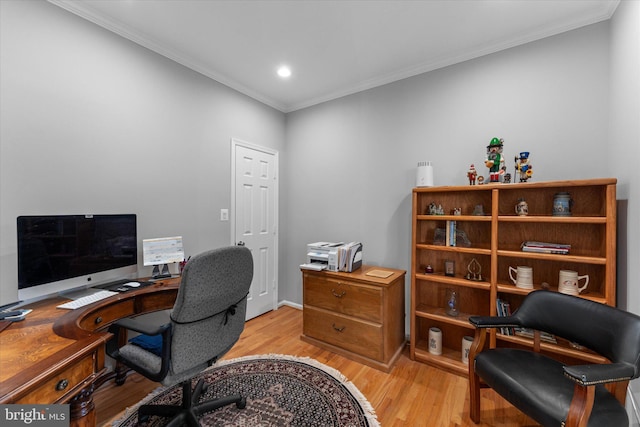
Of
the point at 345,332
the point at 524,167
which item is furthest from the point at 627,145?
the point at 345,332

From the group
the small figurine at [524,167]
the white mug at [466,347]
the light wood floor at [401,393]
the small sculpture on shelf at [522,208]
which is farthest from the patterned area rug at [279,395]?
the small figurine at [524,167]

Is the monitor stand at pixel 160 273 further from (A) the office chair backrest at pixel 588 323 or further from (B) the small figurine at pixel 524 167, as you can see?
(B) the small figurine at pixel 524 167

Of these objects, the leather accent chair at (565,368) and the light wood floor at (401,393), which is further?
the light wood floor at (401,393)

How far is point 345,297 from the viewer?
7.97 feet

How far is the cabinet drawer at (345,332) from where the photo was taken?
226 centimetres

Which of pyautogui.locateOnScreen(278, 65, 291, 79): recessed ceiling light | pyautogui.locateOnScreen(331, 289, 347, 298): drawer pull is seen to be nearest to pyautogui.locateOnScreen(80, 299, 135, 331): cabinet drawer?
pyautogui.locateOnScreen(331, 289, 347, 298): drawer pull

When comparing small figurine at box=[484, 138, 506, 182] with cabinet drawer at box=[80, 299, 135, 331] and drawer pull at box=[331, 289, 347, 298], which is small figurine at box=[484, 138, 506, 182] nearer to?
drawer pull at box=[331, 289, 347, 298]

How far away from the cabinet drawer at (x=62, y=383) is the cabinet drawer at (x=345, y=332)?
1.82 meters

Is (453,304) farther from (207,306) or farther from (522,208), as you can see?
(207,306)

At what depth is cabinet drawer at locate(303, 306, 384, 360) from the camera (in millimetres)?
2260

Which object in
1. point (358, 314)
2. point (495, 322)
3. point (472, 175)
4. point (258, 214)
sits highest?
point (472, 175)

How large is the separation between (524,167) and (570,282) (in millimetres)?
878

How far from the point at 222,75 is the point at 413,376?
11.4ft

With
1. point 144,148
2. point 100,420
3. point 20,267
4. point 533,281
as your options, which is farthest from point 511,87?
point 100,420
